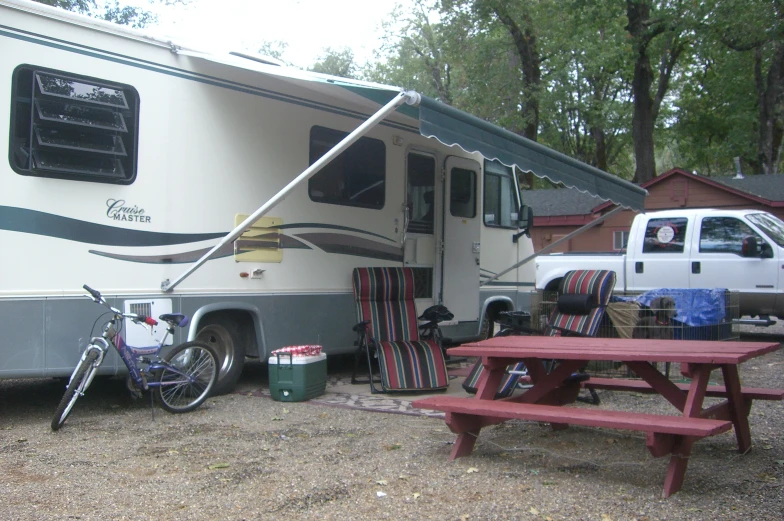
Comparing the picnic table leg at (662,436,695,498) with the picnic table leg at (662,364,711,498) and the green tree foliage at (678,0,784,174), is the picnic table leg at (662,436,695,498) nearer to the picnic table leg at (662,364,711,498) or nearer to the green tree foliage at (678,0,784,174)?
the picnic table leg at (662,364,711,498)

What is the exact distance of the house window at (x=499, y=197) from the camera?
361 inches

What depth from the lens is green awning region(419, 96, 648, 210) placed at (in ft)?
17.0

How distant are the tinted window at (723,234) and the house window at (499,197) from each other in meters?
3.25

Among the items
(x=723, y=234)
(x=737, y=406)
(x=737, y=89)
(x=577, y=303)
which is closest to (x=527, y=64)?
(x=723, y=234)

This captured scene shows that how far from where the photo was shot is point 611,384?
207 inches

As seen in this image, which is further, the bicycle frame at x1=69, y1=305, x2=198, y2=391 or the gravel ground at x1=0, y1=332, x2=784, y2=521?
the bicycle frame at x1=69, y1=305, x2=198, y2=391

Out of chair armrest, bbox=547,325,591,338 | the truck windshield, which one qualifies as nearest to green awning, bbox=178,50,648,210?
chair armrest, bbox=547,325,591,338

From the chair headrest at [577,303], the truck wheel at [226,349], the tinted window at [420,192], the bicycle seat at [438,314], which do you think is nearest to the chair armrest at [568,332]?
the chair headrest at [577,303]

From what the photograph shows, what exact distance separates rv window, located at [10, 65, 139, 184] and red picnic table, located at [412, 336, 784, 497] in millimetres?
3024

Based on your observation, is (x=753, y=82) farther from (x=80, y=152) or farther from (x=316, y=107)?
(x=80, y=152)

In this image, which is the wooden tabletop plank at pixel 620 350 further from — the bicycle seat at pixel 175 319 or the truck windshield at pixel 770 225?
the truck windshield at pixel 770 225

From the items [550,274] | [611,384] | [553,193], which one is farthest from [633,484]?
[553,193]

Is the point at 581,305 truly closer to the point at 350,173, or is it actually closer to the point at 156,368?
the point at 350,173

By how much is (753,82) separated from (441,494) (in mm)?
26868
